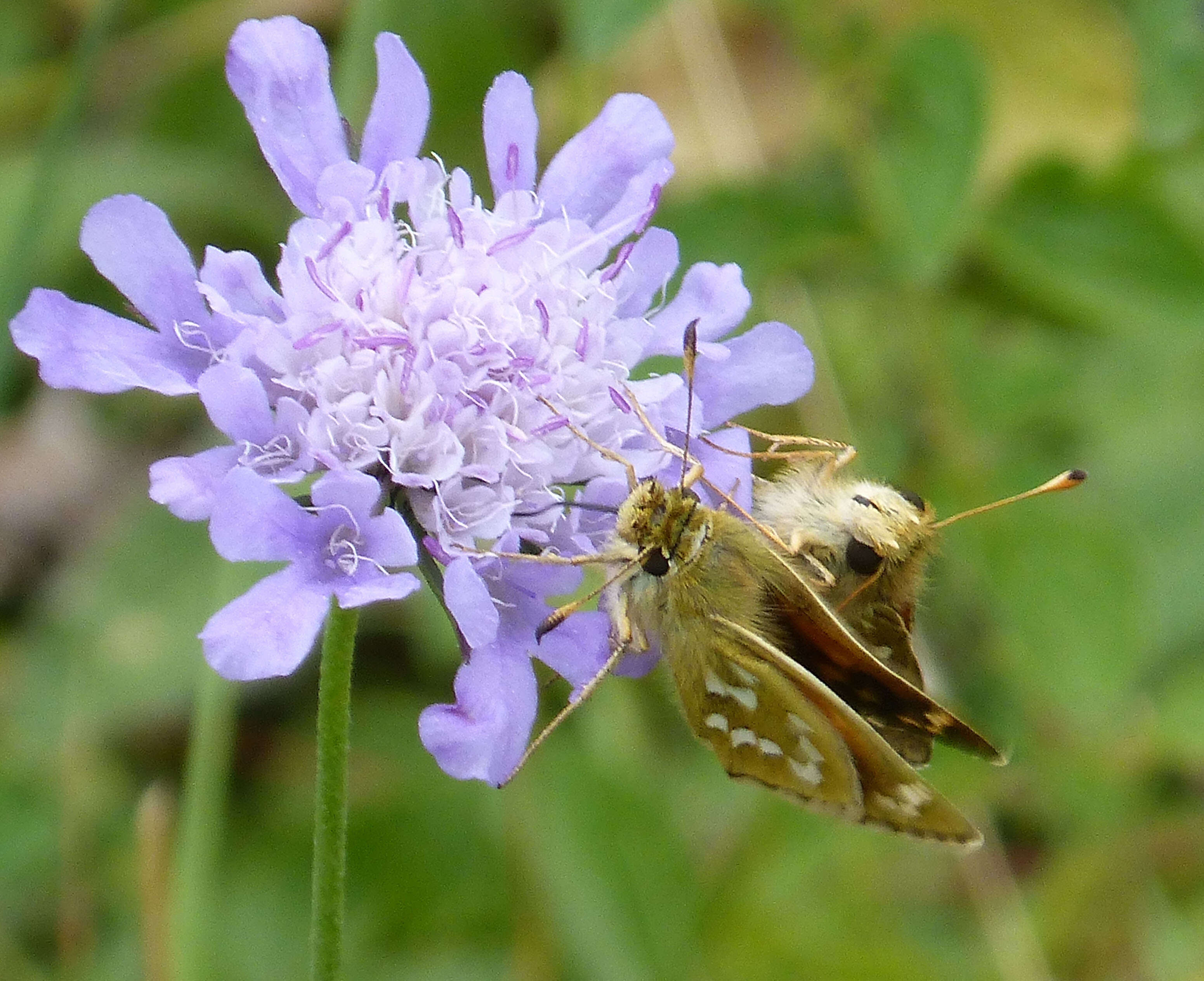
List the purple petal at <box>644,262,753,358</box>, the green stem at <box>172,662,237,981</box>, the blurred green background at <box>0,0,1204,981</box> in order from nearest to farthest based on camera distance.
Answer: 1. the purple petal at <box>644,262,753,358</box>
2. the green stem at <box>172,662,237,981</box>
3. the blurred green background at <box>0,0,1204,981</box>

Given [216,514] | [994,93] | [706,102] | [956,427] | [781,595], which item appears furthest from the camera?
[994,93]

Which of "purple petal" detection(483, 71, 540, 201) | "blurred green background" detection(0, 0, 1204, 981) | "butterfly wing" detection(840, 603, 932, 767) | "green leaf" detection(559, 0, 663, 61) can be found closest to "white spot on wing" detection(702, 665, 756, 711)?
"butterfly wing" detection(840, 603, 932, 767)

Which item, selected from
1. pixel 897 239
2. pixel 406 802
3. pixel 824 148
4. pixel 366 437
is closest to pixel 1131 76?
pixel 824 148

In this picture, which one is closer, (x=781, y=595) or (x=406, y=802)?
(x=781, y=595)

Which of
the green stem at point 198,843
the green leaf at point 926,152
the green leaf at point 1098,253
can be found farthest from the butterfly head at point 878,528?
the green leaf at point 1098,253

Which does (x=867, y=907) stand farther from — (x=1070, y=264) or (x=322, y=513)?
(x=322, y=513)

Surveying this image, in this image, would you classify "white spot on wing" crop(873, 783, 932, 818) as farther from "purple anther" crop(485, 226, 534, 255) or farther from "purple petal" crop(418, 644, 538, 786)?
"purple anther" crop(485, 226, 534, 255)

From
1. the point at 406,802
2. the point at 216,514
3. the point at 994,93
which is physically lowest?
the point at 406,802

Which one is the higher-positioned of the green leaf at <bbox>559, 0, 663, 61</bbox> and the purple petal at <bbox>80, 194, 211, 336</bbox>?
the purple petal at <bbox>80, 194, 211, 336</bbox>
